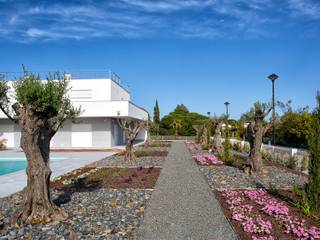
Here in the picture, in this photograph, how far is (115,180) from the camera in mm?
10188

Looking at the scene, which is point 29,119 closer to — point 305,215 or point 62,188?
point 62,188

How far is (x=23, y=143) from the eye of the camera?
5621 millimetres

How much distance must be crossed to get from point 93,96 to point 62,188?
21.3 meters

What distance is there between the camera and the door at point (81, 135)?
29250 millimetres

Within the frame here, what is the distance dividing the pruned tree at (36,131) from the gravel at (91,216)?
0.32 metres

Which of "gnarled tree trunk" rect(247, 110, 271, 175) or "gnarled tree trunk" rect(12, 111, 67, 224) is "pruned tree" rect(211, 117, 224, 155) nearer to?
"gnarled tree trunk" rect(247, 110, 271, 175)

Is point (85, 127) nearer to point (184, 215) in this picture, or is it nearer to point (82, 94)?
point (82, 94)

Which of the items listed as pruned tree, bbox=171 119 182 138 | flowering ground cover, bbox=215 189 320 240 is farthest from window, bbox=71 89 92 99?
pruned tree, bbox=171 119 182 138

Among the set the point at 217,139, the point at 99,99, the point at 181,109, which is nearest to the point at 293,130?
the point at 217,139

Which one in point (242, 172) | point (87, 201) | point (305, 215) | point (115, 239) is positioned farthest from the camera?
point (242, 172)

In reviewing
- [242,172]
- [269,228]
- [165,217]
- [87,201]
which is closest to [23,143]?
[87,201]

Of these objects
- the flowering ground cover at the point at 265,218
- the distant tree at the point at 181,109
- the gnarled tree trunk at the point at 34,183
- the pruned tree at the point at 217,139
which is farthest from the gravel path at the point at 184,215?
the distant tree at the point at 181,109

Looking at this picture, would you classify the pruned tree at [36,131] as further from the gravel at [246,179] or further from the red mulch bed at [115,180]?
the gravel at [246,179]

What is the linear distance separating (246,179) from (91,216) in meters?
6.13
